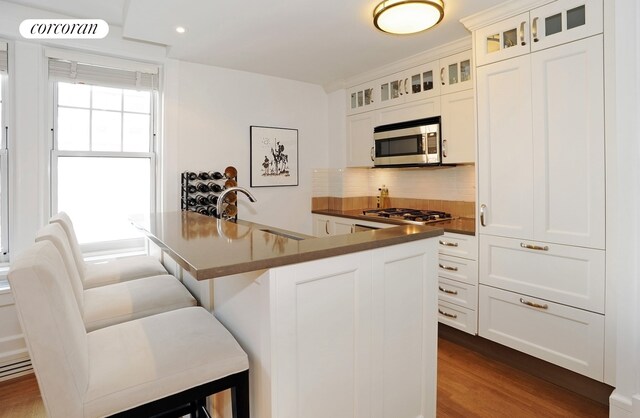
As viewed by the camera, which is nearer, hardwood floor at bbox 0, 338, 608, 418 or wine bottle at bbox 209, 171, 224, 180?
hardwood floor at bbox 0, 338, 608, 418

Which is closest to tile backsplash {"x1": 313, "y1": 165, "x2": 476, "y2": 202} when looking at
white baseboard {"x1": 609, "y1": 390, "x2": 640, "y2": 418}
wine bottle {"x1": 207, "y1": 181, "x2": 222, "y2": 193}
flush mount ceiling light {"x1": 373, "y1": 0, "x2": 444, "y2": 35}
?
wine bottle {"x1": 207, "y1": 181, "x2": 222, "y2": 193}

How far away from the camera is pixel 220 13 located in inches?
93.7

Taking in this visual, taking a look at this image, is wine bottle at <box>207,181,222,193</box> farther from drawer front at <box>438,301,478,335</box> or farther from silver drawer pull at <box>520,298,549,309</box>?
silver drawer pull at <box>520,298,549,309</box>

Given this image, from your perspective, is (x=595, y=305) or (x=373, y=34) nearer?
(x=595, y=305)

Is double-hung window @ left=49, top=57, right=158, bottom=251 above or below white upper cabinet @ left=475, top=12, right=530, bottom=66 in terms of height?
below

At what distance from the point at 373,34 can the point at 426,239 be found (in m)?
1.88

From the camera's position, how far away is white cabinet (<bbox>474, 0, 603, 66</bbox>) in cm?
196

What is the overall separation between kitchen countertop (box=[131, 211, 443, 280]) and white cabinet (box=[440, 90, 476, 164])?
5.06ft

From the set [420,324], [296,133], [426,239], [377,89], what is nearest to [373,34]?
[377,89]

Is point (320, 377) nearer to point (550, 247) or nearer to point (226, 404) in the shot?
point (226, 404)

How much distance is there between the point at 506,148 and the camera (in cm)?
234

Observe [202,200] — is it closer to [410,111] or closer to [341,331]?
[410,111]

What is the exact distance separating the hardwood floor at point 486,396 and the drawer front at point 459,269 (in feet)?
1.94

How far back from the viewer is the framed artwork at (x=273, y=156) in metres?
3.71
